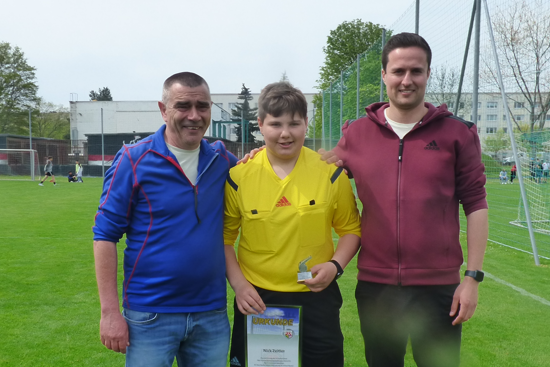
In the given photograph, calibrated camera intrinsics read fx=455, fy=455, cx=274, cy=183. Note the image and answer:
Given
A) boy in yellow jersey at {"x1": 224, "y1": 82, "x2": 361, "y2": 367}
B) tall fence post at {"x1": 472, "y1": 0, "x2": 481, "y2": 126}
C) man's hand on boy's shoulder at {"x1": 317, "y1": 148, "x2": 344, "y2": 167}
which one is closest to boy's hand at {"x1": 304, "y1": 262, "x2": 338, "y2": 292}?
boy in yellow jersey at {"x1": 224, "y1": 82, "x2": 361, "y2": 367}

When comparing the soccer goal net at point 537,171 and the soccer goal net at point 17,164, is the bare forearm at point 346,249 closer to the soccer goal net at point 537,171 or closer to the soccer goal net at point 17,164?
the soccer goal net at point 537,171

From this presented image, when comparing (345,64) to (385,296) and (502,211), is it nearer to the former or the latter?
(502,211)

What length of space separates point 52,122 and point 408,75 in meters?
60.2

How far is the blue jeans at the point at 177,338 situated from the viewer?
2188 millimetres

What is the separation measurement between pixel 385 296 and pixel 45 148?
121 feet

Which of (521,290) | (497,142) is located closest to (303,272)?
(521,290)

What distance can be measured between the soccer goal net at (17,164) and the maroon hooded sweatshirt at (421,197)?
33275mm

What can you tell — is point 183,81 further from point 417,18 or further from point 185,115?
point 417,18

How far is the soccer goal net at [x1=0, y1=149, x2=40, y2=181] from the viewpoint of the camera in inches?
1237

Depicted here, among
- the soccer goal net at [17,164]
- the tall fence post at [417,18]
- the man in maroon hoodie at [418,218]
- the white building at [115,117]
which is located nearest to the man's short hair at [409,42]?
the man in maroon hoodie at [418,218]

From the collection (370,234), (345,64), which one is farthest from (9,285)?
(345,64)

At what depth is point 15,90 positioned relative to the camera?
4591 cm

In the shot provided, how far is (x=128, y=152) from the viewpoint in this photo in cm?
222

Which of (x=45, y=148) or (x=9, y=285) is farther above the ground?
(x=45, y=148)
